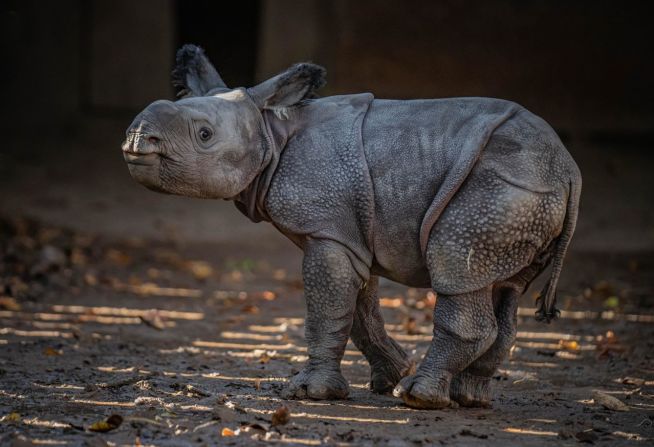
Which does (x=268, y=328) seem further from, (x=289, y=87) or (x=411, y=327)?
(x=289, y=87)

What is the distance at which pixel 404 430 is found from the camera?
4.75 meters

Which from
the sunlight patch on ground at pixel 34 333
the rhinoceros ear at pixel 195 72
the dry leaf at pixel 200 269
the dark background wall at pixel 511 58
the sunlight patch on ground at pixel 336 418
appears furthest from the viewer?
the dark background wall at pixel 511 58

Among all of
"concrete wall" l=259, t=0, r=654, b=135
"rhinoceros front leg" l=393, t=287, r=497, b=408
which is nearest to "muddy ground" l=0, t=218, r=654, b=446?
"rhinoceros front leg" l=393, t=287, r=497, b=408

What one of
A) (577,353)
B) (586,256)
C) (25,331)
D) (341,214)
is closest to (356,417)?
(341,214)

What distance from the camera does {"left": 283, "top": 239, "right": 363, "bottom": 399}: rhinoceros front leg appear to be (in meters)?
5.19

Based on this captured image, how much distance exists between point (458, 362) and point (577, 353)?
2.23 metres

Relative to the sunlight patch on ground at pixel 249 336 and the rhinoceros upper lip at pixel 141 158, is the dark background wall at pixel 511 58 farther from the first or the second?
the rhinoceros upper lip at pixel 141 158

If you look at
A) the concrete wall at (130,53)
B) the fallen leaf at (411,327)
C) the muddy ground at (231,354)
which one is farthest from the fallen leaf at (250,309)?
the concrete wall at (130,53)

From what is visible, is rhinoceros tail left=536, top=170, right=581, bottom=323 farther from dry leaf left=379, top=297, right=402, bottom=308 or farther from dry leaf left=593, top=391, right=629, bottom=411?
dry leaf left=379, top=297, right=402, bottom=308

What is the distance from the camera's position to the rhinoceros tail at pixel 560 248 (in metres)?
5.08

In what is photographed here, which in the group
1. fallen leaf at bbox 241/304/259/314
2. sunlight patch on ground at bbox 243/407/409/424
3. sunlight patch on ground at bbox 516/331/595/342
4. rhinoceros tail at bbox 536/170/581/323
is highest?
rhinoceros tail at bbox 536/170/581/323

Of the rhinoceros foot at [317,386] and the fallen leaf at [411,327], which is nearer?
the rhinoceros foot at [317,386]

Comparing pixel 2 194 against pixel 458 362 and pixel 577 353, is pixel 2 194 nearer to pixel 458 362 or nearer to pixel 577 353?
pixel 577 353

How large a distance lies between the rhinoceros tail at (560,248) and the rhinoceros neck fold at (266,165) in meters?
1.48
